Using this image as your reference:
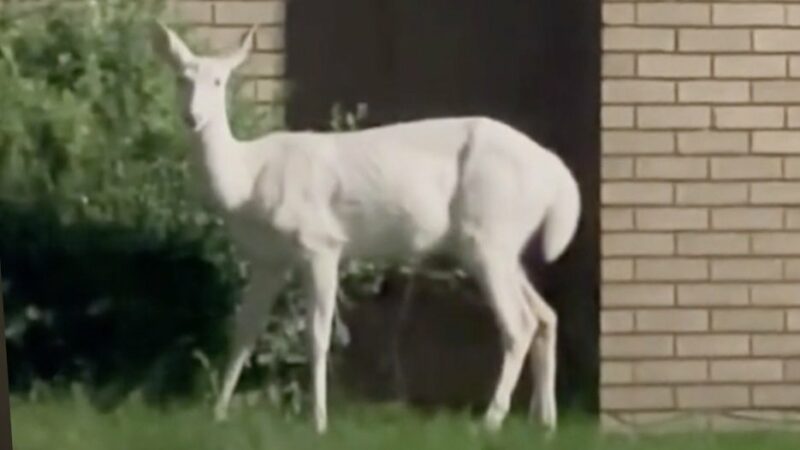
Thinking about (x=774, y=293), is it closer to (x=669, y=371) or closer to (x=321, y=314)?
(x=669, y=371)

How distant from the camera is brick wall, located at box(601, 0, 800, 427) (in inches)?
131

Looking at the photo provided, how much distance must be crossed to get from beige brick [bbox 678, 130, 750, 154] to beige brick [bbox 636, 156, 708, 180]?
0.01m

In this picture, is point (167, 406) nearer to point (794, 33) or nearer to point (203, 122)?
point (203, 122)

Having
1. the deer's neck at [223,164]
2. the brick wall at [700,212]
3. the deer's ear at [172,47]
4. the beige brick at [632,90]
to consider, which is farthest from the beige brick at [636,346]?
the deer's ear at [172,47]

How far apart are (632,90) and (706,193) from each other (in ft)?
0.59

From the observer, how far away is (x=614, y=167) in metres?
3.35

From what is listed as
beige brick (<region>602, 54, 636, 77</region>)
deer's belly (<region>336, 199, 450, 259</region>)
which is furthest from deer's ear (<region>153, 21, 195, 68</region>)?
beige brick (<region>602, 54, 636, 77</region>)

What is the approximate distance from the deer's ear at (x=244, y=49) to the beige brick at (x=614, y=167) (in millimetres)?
516

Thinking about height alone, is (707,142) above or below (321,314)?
above

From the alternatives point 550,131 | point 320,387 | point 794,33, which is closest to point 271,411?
point 320,387

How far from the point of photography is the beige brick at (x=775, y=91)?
11.0 ft

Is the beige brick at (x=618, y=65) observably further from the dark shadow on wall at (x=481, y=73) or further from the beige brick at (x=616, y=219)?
the beige brick at (x=616, y=219)

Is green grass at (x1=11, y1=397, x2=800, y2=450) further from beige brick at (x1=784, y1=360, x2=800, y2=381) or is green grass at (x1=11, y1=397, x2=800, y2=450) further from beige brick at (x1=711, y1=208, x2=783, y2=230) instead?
beige brick at (x1=711, y1=208, x2=783, y2=230)

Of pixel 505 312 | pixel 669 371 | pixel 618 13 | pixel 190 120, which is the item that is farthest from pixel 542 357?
pixel 190 120
